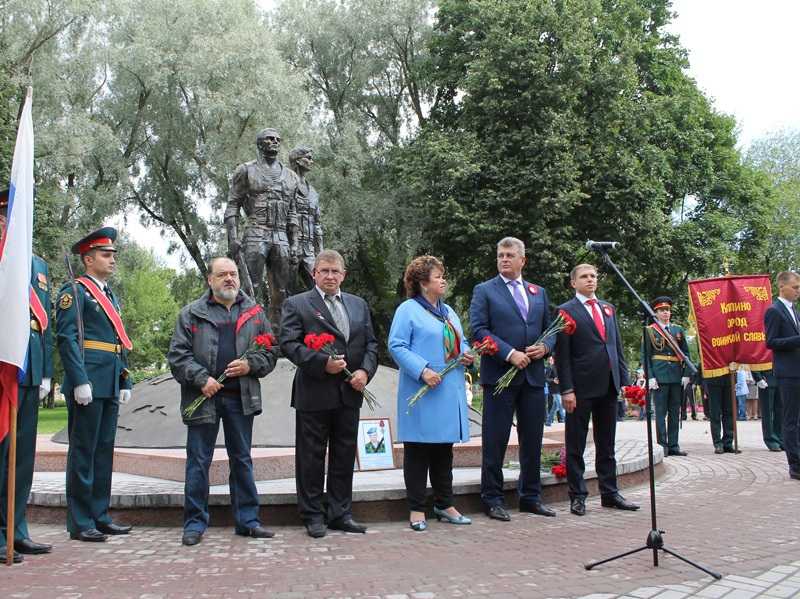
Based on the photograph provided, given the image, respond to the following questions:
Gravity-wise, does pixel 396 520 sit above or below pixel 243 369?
below

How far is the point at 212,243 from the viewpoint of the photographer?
26531 millimetres

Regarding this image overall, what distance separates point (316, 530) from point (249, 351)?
1.42m

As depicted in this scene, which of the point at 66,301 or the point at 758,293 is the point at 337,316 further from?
the point at 758,293

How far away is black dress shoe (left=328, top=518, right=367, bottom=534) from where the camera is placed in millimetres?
5582

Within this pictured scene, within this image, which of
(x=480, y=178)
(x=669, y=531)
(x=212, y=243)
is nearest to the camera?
(x=669, y=531)

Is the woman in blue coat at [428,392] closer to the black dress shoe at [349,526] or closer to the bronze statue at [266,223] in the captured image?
the black dress shoe at [349,526]

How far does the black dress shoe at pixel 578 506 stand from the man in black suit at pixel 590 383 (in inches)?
1.7

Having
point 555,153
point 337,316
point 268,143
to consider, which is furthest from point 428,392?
point 555,153

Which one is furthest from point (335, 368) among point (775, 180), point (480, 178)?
point (775, 180)

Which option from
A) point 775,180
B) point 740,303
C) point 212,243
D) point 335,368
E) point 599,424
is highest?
point 775,180

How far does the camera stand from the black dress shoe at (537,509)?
20.1 feet

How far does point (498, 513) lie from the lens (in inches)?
236

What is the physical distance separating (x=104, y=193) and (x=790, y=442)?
22502 mm

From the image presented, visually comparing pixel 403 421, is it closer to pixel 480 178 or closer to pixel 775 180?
pixel 480 178
